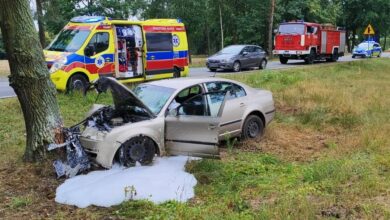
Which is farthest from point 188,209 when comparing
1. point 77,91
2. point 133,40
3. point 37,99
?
point 133,40

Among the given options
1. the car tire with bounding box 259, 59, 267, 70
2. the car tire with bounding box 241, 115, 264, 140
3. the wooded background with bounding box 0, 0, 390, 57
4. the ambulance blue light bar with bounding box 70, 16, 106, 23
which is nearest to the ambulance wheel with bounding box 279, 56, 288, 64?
the car tire with bounding box 259, 59, 267, 70

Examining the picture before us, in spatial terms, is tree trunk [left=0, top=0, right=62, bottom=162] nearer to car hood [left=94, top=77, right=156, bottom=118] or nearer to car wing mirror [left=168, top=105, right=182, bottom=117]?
car hood [left=94, top=77, right=156, bottom=118]

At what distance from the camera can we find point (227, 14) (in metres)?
53.0

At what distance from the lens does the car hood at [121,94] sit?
7433 mm

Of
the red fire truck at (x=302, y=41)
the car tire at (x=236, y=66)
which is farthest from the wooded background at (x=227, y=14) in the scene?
the car tire at (x=236, y=66)

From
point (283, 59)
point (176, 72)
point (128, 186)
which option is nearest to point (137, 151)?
point (128, 186)

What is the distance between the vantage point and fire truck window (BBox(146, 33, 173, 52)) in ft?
57.2

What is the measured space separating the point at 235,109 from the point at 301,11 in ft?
145

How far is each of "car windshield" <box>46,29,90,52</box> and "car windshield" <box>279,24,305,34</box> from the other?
19.6m

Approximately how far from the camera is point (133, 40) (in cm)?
1686

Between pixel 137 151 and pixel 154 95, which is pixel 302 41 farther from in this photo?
pixel 137 151

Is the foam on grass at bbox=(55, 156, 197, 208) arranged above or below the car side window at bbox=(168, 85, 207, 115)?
below

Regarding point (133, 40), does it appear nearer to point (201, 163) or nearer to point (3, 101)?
point (3, 101)

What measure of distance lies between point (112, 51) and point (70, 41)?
4.56 feet
